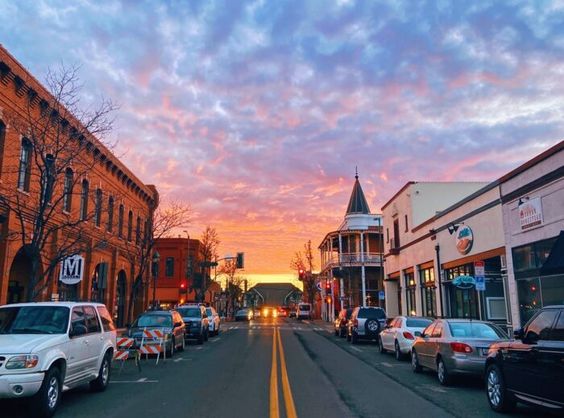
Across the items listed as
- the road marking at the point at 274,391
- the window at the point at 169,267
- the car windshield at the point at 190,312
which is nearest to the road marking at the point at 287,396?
the road marking at the point at 274,391

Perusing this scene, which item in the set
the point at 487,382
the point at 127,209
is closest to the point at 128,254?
the point at 127,209

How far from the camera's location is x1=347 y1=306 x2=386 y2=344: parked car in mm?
26203

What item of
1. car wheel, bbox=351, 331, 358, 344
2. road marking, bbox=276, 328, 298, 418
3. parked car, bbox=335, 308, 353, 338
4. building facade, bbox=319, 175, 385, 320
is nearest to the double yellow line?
road marking, bbox=276, 328, 298, 418

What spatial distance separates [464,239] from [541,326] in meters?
17.4

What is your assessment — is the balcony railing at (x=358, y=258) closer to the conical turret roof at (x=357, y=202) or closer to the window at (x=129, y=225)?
the conical turret roof at (x=357, y=202)

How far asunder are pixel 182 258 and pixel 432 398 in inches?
2215

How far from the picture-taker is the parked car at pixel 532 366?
771 cm

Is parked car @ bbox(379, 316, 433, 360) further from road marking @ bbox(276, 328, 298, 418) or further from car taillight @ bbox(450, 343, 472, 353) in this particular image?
car taillight @ bbox(450, 343, 472, 353)

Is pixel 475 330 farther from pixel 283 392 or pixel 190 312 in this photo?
pixel 190 312

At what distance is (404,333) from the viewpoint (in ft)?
58.5

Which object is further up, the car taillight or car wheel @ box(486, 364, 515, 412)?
the car taillight

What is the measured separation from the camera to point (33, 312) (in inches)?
392

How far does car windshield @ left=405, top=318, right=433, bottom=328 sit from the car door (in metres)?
11.4

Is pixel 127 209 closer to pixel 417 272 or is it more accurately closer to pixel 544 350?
pixel 417 272
